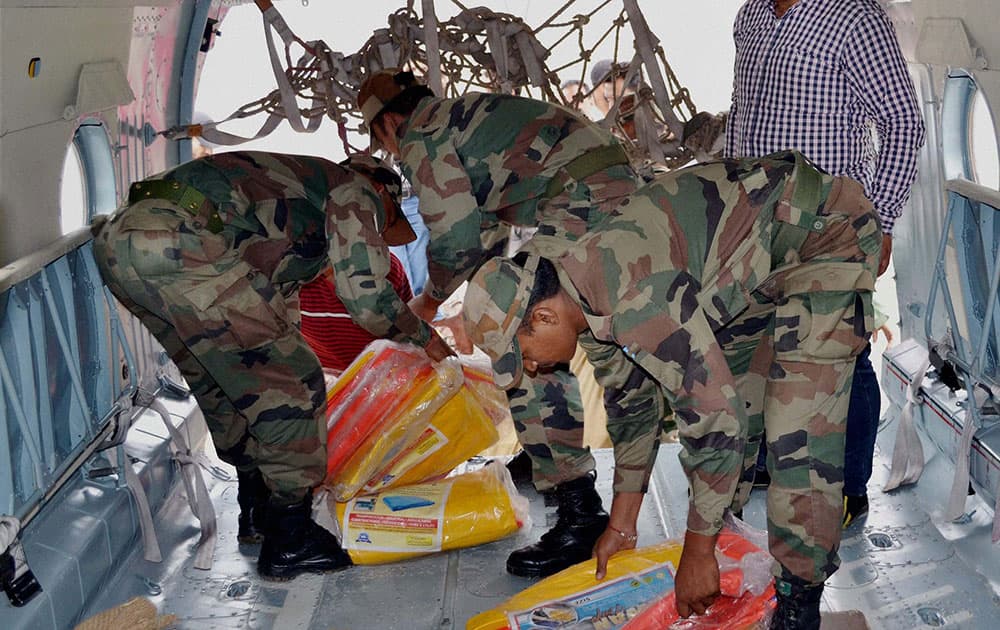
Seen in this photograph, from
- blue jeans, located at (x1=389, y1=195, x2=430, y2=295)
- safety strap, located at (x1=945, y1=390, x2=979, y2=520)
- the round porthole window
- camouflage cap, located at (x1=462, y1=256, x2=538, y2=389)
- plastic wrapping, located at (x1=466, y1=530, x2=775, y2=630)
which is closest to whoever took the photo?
camouflage cap, located at (x1=462, y1=256, x2=538, y2=389)

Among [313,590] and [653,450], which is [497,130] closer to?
[653,450]

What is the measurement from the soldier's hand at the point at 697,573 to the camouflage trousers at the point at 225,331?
1.30 m

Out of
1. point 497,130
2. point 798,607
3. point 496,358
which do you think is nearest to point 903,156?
point 497,130

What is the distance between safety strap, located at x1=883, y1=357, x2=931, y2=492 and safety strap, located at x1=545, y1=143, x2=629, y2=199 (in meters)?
1.22

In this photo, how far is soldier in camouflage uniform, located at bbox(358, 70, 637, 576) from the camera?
291 cm

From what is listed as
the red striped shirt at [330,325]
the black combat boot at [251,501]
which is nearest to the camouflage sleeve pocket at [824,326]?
the black combat boot at [251,501]

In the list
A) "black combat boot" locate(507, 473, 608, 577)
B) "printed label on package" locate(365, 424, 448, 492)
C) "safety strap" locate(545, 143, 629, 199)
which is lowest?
"black combat boot" locate(507, 473, 608, 577)

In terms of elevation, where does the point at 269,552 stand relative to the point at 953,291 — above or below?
below

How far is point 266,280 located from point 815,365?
5.01 feet

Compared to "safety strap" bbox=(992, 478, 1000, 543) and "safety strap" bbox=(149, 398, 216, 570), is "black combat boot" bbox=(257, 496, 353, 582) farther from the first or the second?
"safety strap" bbox=(992, 478, 1000, 543)

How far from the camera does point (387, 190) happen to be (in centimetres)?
314

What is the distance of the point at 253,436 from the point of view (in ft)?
10.6

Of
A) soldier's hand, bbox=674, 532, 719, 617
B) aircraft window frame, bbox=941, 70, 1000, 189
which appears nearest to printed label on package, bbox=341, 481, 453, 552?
soldier's hand, bbox=674, 532, 719, 617

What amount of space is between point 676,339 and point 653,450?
617 mm
